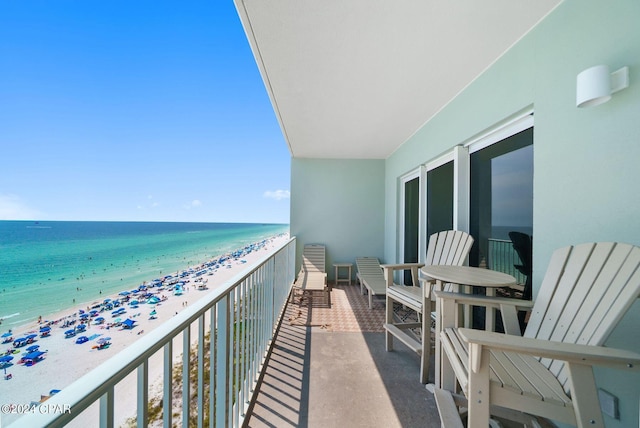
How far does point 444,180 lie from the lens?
3049 millimetres

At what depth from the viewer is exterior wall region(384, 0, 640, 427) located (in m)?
1.17

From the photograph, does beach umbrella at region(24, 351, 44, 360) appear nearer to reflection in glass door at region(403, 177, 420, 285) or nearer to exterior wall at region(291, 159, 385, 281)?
exterior wall at region(291, 159, 385, 281)

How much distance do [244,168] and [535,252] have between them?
3342 cm

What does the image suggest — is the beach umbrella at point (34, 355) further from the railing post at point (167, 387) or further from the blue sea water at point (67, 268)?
the railing post at point (167, 387)

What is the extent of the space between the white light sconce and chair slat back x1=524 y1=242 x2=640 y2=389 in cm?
70

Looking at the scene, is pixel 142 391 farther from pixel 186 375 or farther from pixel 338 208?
pixel 338 208

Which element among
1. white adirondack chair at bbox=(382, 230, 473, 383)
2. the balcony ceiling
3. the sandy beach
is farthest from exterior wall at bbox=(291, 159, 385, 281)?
white adirondack chair at bbox=(382, 230, 473, 383)

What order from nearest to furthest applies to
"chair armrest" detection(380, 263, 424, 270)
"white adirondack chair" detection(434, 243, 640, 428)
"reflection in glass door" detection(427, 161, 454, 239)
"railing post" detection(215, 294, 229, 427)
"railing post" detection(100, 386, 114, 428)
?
"railing post" detection(100, 386, 114, 428) < "white adirondack chair" detection(434, 243, 640, 428) < "railing post" detection(215, 294, 229, 427) < "chair armrest" detection(380, 263, 424, 270) < "reflection in glass door" detection(427, 161, 454, 239)

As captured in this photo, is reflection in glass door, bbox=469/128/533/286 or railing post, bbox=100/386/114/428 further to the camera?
reflection in glass door, bbox=469/128/533/286

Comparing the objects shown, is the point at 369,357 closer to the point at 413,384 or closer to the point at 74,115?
the point at 413,384

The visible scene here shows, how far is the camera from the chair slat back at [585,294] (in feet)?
3.24

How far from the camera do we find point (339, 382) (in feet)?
6.05

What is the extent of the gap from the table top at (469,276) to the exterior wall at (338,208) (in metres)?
3.27

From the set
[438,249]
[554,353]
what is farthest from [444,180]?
[554,353]
